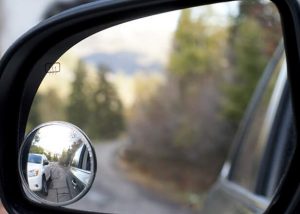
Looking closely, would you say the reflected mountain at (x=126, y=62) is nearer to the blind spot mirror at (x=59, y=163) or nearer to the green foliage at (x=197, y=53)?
the green foliage at (x=197, y=53)

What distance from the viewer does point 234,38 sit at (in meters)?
17.6

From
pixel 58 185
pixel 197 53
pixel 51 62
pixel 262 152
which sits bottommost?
pixel 197 53

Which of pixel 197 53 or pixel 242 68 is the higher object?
pixel 197 53

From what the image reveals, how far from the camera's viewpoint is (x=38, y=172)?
1.78m

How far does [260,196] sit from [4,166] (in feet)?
4.56

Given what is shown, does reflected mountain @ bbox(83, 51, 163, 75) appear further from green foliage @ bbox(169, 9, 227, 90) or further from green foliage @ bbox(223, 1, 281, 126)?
green foliage @ bbox(223, 1, 281, 126)

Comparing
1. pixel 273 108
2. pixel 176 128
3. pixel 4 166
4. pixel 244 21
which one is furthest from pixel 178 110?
pixel 4 166

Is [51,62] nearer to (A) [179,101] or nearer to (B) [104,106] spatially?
(B) [104,106]

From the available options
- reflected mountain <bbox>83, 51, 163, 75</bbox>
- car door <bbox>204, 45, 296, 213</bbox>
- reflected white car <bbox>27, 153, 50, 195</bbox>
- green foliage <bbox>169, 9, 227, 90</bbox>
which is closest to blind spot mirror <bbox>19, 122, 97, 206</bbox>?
reflected white car <bbox>27, 153, 50, 195</bbox>

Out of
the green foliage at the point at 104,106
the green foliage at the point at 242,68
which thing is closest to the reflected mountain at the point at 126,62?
the green foliage at the point at 242,68

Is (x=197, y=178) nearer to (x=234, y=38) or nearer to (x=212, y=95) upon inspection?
(x=212, y=95)

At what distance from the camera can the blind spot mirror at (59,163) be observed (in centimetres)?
175

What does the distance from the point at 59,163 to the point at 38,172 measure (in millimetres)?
69

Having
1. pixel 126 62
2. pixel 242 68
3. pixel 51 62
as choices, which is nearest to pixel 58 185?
pixel 51 62
